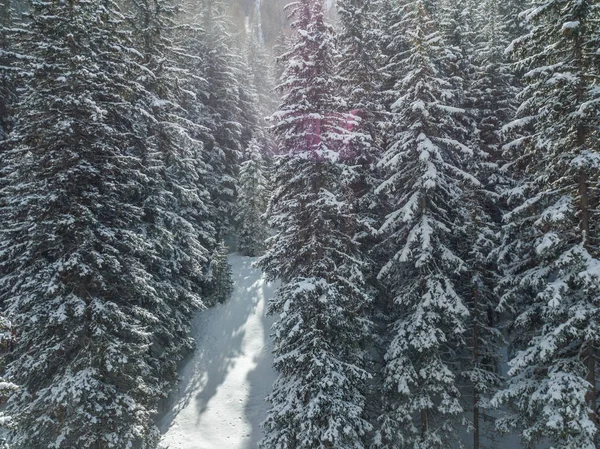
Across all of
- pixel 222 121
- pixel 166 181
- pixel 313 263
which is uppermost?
pixel 222 121

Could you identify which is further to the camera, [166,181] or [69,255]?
[166,181]

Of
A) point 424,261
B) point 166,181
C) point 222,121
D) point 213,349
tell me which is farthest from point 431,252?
point 222,121

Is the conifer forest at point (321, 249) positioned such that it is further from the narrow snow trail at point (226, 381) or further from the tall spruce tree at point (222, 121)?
the tall spruce tree at point (222, 121)

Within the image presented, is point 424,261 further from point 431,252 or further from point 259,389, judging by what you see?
point 259,389

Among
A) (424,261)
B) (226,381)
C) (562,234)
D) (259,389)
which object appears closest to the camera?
(562,234)

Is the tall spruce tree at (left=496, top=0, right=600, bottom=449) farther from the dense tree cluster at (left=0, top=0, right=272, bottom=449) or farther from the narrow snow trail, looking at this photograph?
the dense tree cluster at (left=0, top=0, right=272, bottom=449)

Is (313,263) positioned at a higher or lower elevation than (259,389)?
higher

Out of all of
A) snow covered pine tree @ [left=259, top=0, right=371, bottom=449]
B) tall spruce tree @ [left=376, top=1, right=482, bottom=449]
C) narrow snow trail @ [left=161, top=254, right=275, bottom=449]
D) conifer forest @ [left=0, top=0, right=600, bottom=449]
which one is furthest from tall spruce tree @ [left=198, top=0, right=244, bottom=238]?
tall spruce tree @ [left=376, top=1, right=482, bottom=449]
